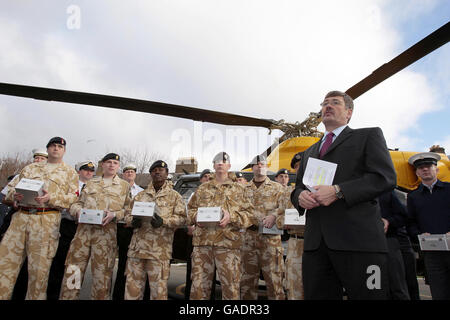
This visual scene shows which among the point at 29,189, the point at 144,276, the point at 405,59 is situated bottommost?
the point at 144,276

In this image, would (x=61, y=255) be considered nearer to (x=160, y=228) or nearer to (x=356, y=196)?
(x=160, y=228)

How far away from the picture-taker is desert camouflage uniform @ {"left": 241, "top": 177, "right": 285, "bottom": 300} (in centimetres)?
382

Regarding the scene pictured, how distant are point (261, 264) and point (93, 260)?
6.63 ft

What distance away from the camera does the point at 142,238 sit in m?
3.39

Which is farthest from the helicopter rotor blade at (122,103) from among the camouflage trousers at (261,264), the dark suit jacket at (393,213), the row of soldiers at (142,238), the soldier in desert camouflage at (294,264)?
the dark suit jacket at (393,213)

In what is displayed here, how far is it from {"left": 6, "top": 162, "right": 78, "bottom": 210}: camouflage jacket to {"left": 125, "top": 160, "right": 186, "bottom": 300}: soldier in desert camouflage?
740 mm

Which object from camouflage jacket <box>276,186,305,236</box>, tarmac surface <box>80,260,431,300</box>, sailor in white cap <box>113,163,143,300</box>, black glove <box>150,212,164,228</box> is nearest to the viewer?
A: black glove <box>150,212,164,228</box>

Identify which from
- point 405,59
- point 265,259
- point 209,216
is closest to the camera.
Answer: point 209,216

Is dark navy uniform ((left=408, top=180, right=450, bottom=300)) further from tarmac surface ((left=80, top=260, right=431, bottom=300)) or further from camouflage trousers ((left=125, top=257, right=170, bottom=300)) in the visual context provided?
camouflage trousers ((left=125, top=257, right=170, bottom=300))

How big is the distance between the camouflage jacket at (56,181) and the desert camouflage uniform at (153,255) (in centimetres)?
→ 74

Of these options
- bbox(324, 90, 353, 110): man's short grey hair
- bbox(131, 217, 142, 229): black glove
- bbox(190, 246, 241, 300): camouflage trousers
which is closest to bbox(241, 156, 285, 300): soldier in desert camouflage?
bbox(190, 246, 241, 300): camouflage trousers

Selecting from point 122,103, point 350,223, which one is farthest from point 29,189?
point 350,223

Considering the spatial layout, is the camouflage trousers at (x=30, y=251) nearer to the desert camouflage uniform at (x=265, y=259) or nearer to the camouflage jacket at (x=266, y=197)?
the desert camouflage uniform at (x=265, y=259)

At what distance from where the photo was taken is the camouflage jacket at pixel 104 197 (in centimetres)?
373
